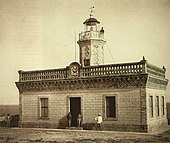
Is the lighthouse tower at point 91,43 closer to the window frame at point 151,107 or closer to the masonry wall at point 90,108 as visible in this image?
the masonry wall at point 90,108

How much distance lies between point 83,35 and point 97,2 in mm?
7493

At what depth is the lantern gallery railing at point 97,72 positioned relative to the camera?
1709cm

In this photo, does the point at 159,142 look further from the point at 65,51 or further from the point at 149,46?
the point at 65,51

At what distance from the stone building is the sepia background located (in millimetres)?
1286

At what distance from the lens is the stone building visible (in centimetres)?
1708

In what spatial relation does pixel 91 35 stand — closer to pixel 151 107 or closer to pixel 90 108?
pixel 90 108

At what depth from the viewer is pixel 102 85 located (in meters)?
18.1

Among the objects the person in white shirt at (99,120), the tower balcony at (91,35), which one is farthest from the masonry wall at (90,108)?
the tower balcony at (91,35)

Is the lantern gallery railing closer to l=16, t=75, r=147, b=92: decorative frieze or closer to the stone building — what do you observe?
the stone building

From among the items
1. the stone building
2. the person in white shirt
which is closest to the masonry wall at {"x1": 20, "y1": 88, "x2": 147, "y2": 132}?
the stone building

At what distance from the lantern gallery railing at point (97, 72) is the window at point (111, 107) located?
4.84 feet

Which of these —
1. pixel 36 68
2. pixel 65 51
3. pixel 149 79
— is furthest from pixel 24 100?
pixel 149 79

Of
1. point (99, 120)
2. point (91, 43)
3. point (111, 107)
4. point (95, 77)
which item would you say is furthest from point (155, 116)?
point (91, 43)

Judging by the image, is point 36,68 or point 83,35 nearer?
point 36,68
